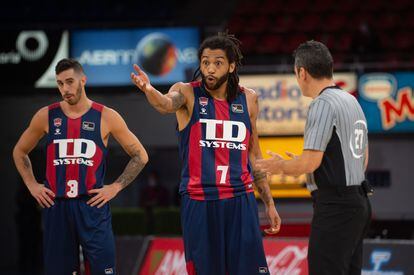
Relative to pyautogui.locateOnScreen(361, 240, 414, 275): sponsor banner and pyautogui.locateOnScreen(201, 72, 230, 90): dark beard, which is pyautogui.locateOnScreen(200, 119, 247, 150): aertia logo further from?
pyautogui.locateOnScreen(361, 240, 414, 275): sponsor banner

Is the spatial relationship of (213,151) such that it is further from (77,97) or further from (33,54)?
(33,54)

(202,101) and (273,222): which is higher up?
(202,101)

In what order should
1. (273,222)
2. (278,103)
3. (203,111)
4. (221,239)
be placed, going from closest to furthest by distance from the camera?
(221,239)
(203,111)
(273,222)
(278,103)

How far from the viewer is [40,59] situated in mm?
13945

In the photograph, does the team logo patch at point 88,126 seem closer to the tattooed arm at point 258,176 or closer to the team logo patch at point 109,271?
the team logo patch at point 109,271

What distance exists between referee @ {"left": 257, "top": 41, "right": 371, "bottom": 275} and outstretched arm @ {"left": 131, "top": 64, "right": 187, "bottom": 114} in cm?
76

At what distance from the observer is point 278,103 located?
1273cm

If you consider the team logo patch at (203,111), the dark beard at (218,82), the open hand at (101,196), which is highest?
the dark beard at (218,82)

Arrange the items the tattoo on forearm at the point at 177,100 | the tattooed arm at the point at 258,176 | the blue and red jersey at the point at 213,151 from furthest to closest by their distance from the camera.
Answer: the tattooed arm at the point at 258,176 → the blue and red jersey at the point at 213,151 → the tattoo on forearm at the point at 177,100

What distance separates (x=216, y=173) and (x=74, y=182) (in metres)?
1.15

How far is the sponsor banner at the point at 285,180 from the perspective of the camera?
1259 centimetres

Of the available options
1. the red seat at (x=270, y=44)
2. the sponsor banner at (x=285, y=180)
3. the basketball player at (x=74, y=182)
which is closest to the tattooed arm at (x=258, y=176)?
the basketball player at (x=74, y=182)

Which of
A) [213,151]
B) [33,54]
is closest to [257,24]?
[33,54]

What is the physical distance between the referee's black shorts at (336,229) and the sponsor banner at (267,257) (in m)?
3.29
